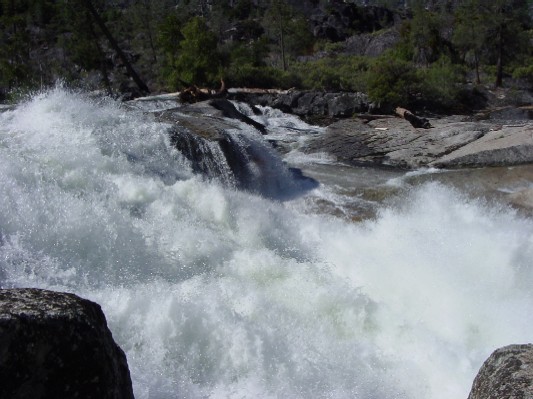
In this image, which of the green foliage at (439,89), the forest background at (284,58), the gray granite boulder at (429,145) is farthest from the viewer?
the green foliage at (439,89)

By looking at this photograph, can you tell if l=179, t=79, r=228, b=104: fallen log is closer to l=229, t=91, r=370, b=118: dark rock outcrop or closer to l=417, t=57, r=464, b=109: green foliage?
l=229, t=91, r=370, b=118: dark rock outcrop

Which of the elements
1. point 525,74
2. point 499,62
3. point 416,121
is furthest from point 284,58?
point 416,121

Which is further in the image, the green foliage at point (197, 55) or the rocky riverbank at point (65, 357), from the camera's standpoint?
the green foliage at point (197, 55)

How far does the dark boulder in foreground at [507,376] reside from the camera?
2875 mm

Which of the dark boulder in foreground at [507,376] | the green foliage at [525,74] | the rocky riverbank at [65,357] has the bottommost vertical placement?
the green foliage at [525,74]

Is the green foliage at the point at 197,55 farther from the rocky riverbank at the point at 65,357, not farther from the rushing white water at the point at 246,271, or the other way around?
the rocky riverbank at the point at 65,357

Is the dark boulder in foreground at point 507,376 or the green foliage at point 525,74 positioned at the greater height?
the dark boulder in foreground at point 507,376

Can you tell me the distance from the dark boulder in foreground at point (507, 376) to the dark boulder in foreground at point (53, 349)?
7.56 ft

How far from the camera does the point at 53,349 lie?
2785mm

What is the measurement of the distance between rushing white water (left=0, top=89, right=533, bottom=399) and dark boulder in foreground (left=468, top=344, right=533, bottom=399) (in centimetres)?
261

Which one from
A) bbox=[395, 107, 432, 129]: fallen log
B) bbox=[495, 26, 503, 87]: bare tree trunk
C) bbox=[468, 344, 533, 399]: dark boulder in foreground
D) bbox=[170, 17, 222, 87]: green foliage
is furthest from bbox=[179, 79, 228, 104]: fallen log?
bbox=[468, 344, 533, 399]: dark boulder in foreground

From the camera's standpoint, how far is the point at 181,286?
6.90 metres

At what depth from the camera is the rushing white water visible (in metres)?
5.97

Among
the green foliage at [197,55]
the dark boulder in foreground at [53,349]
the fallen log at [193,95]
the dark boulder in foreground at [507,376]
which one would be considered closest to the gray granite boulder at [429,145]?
the fallen log at [193,95]
